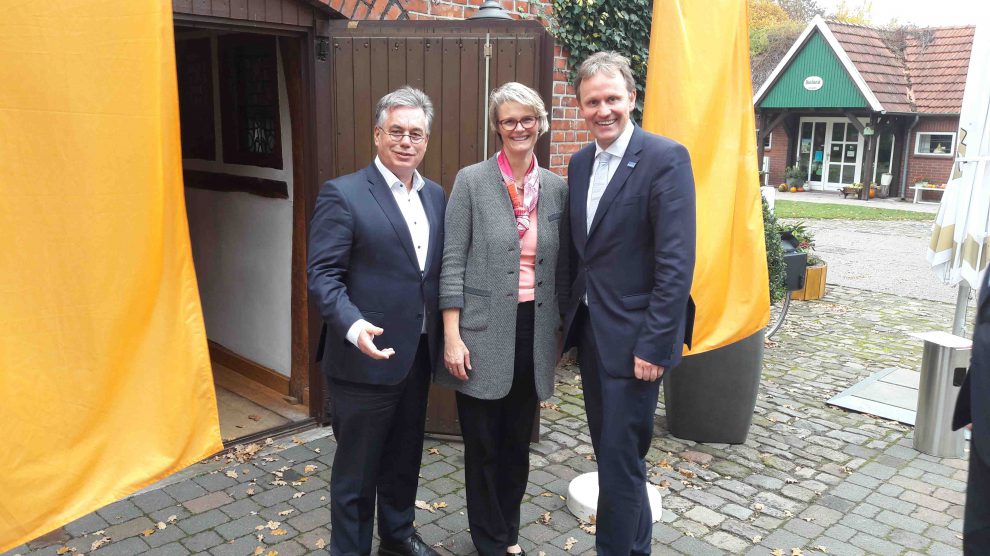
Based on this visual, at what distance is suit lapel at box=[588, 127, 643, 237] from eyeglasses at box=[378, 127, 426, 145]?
2.37 ft

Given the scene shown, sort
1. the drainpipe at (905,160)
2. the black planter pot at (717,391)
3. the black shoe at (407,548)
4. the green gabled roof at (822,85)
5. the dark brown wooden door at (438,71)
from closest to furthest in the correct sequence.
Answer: the black shoe at (407,548) → the dark brown wooden door at (438,71) → the black planter pot at (717,391) → the green gabled roof at (822,85) → the drainpipe at (905,160)

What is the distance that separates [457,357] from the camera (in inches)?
118

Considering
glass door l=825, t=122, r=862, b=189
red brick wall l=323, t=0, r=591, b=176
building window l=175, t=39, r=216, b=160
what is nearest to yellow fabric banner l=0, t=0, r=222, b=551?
red brick wall l=323, t=0, r=591, b=176

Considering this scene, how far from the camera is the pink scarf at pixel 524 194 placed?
9.84 ft

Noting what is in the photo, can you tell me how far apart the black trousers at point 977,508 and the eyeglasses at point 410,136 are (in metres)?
2.10

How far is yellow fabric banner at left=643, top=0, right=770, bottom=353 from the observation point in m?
3.69

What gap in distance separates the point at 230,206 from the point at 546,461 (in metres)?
3.19

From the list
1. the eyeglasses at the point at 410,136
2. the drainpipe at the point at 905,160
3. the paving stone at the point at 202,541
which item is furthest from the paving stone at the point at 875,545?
the drainpipe at the point at 905,160

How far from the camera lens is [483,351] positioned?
3.01 meters

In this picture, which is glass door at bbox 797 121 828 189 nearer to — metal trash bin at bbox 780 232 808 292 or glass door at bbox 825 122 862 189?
glass door at bbox 825 122 862 189

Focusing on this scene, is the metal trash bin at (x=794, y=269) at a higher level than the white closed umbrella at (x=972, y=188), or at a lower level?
lower

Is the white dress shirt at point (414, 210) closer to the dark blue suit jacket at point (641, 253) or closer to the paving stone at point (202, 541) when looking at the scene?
the dark blue suit jacket at point (641, 253)

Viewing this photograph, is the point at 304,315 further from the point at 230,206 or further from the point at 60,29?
the point at 60,29

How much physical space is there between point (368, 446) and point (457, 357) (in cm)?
48
